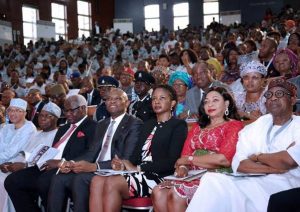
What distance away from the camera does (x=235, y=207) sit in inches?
107

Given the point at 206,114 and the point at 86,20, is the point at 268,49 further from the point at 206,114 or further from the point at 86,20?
the point at 86,20

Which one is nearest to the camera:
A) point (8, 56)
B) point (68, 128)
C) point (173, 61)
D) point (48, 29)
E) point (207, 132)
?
point (207, 132)

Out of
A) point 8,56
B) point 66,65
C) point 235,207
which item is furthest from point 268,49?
point 8,56

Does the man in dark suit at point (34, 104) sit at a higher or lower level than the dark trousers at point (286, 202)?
higher

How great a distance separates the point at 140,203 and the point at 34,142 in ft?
5.51

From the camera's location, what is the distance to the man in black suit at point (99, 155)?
11.4ft

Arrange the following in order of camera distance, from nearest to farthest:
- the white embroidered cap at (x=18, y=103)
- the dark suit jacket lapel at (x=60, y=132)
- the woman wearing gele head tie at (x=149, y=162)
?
1. the woman wearing gele head tie at (x=149, y=162)
2. the dark suit jacket lapel at (x=60, y=132)
3. the white embroidered cap at (x=18, y=103)

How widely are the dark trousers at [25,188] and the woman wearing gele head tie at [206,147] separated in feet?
4.15

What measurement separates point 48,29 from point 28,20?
186 centimetres

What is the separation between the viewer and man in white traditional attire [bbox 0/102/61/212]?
14.2 feet

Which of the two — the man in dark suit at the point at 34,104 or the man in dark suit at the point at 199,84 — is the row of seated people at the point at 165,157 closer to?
the man in dark suit at the point at 199,84

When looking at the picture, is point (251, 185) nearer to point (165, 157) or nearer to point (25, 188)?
point (165, 157)

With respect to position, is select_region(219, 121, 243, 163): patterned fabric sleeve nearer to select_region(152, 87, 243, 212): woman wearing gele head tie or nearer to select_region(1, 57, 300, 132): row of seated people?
select_region(152, 87, 243, 212): woman wearing gele head tie

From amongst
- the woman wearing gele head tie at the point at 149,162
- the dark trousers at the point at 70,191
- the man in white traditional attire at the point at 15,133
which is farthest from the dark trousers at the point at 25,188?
the woman wearing gele head tie at the point at 149,162
